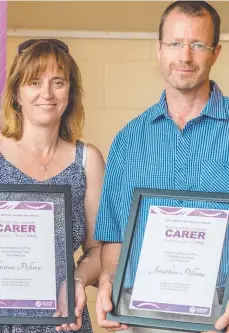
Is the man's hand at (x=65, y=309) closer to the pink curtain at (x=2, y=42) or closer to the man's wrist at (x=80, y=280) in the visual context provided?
the man's wrist at (x=80, y=280)

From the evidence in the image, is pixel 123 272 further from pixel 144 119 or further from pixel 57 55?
pixel 57 55

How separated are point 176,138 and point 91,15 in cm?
82

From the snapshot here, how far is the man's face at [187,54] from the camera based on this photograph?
6.00 feet

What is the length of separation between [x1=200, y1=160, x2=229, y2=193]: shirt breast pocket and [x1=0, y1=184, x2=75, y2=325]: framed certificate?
1.06 ft

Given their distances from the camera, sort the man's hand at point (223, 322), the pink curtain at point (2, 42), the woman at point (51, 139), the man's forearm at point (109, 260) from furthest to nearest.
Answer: the pink curtain at point (2, 42) → the woman at point (51, 139) → the man's forearm at point (109, 260) → the man's hand at point (223, 322)

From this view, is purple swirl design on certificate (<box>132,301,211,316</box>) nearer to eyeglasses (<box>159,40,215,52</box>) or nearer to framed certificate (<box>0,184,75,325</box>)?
framed certificate (<box>0,184,75,325</box>)

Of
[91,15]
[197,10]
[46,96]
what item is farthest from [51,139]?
[91,15]

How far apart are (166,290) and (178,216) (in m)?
0.17

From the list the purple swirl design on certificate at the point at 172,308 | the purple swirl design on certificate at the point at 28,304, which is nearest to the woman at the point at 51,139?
the purple swirl design on certificate at the point at 28,304

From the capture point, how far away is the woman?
1.96 metres

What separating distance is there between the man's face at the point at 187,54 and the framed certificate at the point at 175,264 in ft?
0.91

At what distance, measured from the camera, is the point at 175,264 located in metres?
1.74

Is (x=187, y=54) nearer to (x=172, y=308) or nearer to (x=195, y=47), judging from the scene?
(x=195, y=47)

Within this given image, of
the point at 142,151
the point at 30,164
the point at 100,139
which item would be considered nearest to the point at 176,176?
the point at 142,151
